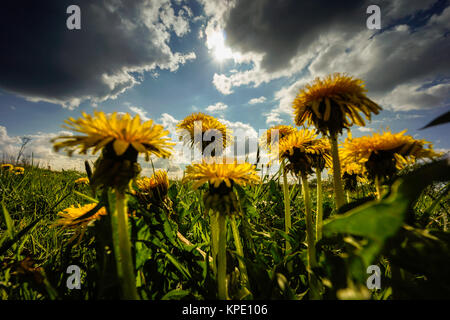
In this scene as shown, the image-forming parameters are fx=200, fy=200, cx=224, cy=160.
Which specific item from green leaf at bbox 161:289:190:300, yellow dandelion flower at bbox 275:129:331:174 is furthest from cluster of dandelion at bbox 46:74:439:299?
green leaf at bbox 161:289:190:300

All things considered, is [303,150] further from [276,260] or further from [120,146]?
[120,146]

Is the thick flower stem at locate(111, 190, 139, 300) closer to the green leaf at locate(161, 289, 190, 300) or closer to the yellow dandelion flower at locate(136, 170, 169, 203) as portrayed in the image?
the green leaf at locate(161, 289, 190, 300)

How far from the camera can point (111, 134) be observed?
100cm

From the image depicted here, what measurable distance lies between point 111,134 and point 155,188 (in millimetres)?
985

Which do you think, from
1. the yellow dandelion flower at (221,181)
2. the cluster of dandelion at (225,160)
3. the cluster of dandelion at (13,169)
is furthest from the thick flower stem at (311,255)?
the cluster of dandelion at (13,169)

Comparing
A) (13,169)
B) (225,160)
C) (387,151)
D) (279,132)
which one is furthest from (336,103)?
(13,169)

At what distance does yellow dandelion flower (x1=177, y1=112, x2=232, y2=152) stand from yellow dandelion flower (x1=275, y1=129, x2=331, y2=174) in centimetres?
75

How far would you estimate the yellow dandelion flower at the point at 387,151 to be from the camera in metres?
1.37

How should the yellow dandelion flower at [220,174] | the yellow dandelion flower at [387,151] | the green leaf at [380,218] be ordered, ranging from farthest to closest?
the yellow dandelion flower at [387,151]
the yellow dandelion flower at [220,174]
the green leaf at [380,218]

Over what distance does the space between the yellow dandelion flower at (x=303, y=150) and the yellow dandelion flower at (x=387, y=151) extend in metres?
0.39

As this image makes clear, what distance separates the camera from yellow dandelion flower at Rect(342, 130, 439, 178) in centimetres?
137

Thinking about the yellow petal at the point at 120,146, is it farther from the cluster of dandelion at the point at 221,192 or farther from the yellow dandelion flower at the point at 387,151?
the yellow dandelion flower at the point at 387,151
